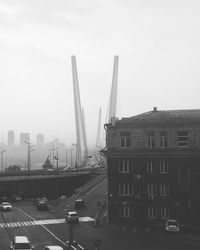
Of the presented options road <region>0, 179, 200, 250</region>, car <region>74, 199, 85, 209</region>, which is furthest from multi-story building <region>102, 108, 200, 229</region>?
car <region>74, 199, 85, 209</region>

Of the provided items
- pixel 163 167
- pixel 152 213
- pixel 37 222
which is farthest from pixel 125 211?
pixel 37 222

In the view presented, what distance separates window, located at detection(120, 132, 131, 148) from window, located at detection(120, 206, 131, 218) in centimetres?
759

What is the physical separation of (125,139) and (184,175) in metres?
8.44

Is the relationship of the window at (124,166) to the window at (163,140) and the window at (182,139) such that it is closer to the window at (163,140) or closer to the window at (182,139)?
the window at (163,140)

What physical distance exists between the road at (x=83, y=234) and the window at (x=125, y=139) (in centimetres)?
993

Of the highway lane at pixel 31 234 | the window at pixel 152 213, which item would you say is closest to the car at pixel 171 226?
the window at pixel 152 213

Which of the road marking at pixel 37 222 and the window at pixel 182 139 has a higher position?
the window at pixel 182 139

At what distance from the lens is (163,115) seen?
56125 millimetres

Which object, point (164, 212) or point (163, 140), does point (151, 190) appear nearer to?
point (164, 212)

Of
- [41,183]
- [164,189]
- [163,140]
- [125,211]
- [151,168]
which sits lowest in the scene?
[125,211]

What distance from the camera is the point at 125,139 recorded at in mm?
54656

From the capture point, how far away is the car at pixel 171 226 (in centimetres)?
4788

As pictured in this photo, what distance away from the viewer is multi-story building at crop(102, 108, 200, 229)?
51.8m

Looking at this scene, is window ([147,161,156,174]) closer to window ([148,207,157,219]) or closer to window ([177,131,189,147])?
window ([177,131,189,147])
